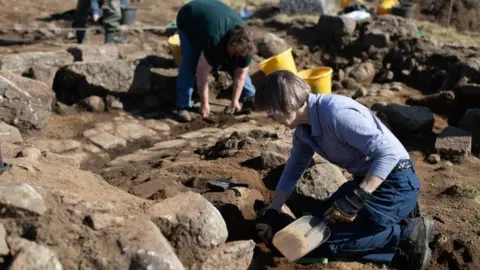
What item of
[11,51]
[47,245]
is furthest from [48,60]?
[47,245]

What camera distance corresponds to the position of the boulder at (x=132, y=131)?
6167 millimetres

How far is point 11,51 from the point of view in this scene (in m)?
7.18

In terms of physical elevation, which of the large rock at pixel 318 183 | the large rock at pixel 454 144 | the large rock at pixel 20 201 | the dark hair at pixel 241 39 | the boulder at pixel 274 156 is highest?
the large rock at pixel 20 201

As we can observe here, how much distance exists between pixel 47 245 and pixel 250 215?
1332 millimetres

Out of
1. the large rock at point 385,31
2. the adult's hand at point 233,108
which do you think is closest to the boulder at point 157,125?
the adult's hand at point 233,108

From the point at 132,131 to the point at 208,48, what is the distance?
3.58 feet

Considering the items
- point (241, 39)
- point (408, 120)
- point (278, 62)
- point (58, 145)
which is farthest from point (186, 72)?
point (408, 120)

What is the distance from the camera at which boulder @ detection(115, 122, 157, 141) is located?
6.17 meters

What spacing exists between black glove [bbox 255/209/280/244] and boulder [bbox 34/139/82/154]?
2.63 m

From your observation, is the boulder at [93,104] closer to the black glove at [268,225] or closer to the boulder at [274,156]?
Answer: the boulder at [274,156]

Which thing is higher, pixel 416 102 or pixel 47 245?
pixel 47 245

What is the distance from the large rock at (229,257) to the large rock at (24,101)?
3.09m

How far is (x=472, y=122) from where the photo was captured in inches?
225

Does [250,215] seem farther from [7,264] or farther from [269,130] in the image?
[269,130]
